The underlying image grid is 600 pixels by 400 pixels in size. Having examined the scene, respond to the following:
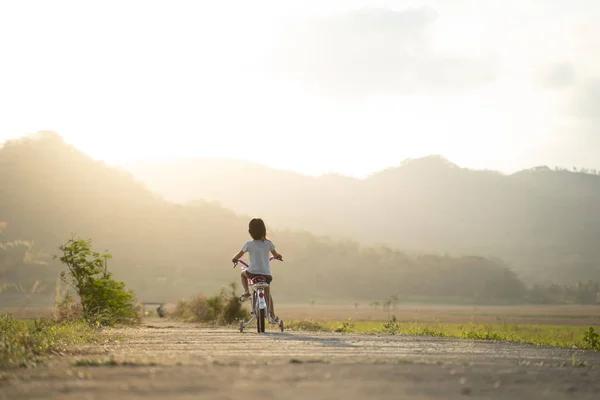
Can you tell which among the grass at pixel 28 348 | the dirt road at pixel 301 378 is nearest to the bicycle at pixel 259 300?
the grass at pixel 28 348

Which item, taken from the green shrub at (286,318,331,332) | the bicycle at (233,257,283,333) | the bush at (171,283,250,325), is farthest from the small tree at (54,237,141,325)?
the bicycle at (233,257,283,333)

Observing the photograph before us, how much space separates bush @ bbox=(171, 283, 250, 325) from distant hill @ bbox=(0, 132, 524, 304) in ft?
212

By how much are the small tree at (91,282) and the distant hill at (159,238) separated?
7239 cm

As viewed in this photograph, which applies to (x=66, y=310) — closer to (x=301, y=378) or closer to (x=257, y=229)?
(x=257, y=229)

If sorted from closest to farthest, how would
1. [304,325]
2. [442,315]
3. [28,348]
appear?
1. [28,348]
2. [304,325]
3. [442,315]

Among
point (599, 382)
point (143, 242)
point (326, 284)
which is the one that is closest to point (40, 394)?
point (599, 382)

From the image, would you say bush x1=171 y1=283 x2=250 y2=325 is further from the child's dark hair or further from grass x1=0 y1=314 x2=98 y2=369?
grass x1=0 y1=314 x2=98 y2=369

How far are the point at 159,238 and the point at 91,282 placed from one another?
344 ft

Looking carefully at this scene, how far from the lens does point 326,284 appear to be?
143875mm

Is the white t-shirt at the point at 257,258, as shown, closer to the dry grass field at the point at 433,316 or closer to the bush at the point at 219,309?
the bush at the point at 219,309

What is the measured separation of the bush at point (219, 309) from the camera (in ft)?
73.8

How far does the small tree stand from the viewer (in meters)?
17.4

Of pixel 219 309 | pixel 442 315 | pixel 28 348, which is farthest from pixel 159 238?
pixel 28 348

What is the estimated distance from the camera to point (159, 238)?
121 m
